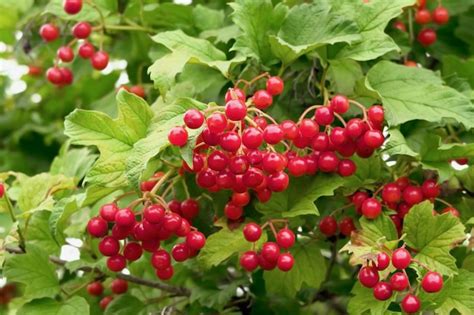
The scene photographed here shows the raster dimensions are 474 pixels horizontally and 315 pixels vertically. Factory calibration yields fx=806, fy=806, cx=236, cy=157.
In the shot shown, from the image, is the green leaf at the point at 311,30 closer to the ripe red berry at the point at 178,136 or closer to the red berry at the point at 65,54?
the ripe red berry at the point at 178,136

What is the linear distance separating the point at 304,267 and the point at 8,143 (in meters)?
1.15

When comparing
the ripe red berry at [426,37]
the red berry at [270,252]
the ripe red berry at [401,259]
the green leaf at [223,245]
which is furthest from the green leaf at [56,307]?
the ripe red berry at [426,37]

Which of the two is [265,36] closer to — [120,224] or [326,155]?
[326,155]

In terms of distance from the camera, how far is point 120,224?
128 centimetres

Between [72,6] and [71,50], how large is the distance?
145 millimetres

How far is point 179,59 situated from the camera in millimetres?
1340

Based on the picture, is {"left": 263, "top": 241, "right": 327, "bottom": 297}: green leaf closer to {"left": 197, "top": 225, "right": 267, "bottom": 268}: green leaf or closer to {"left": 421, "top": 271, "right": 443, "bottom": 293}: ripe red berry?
{"left": 197, "top": 225, "right": 267, "bottom": 268}: green leaf

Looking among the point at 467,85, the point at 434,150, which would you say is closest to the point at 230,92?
the point at 434,150

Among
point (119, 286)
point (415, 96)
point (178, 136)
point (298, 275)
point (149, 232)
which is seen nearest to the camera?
point (178, 136)

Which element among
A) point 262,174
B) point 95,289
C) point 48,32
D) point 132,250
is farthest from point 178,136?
point 48,32

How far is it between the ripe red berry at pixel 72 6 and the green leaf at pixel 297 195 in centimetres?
56

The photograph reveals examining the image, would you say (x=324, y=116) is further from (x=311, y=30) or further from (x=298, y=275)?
(x=298, y=275)

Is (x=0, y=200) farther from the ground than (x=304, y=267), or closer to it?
farther from the ground

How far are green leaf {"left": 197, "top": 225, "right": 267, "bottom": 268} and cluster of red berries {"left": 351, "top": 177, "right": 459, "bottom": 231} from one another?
17 centimetres
